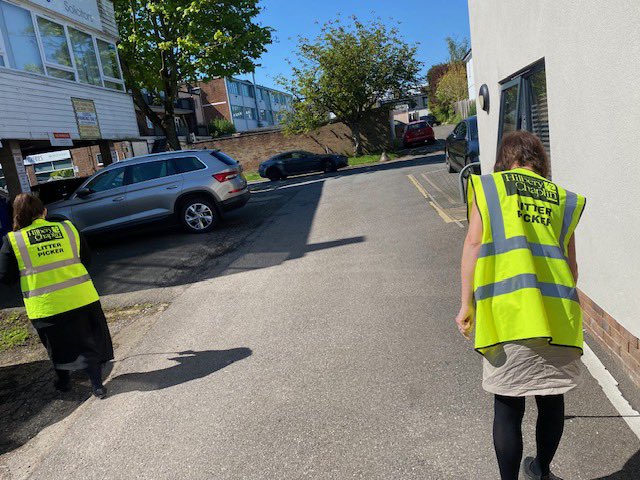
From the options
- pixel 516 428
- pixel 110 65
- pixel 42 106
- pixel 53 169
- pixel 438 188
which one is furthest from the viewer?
pixel 53 169

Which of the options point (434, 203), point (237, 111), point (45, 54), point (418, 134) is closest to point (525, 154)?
point (434, 203)

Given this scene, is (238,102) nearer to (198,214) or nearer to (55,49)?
(55,49)

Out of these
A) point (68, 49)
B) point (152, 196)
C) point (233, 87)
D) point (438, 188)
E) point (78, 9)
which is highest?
point (233, 87)

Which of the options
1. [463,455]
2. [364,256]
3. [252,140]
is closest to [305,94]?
[252,140]

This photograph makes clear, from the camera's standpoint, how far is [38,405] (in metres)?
4.31

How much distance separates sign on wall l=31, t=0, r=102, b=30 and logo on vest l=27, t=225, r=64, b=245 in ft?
33.1

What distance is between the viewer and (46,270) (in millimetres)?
4129

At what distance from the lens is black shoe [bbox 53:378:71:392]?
4433 millimetres

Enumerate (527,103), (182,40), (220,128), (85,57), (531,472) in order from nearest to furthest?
(531,472) → (527,103) → (85,57) → (182,40) → (220,128)

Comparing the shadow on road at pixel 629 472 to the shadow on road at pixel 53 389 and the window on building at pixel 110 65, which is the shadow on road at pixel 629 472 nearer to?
the shadow on road at pixel 53 389

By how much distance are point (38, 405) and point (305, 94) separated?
1033 inches

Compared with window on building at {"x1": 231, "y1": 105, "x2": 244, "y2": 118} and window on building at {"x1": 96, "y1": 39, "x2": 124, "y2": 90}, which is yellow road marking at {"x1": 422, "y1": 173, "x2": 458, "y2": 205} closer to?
window on building at {"x1": 96, "y1": 39, "x2": 124, "y2": 90}

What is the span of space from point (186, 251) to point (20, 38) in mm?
6613

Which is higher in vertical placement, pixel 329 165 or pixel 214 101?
pixel 214 101
